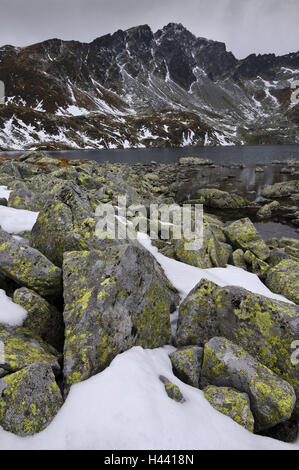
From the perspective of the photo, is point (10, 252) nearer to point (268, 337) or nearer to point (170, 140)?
point (268, 337)

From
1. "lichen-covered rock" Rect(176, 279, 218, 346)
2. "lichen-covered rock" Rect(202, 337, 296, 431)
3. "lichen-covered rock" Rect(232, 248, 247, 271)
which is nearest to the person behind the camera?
"lichen-covered rock" Rect(202, 337, 296, 431)

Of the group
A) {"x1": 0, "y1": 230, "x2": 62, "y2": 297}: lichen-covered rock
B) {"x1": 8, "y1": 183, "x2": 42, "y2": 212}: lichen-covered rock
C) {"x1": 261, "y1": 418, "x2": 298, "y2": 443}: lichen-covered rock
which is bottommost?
{"x1": 261, "y1": 418, "x2": 298, "y2": 443}: lichen-covered rock

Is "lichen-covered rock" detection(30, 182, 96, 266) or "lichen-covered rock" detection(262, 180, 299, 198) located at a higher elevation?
"lichen-covered rock" detection(262, 180, 299, 198)

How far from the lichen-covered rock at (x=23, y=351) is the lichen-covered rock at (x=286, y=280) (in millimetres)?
9350

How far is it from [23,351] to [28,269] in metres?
2.41

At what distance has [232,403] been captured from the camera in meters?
4.91

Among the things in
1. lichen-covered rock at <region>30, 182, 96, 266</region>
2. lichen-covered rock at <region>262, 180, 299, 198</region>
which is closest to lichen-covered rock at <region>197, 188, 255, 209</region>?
lichen-covered rock at <region>262, 180, 299, 198</region>

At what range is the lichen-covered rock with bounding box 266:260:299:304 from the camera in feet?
34.2

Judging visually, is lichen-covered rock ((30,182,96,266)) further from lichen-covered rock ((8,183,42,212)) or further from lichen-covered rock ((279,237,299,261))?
lichen-covered rock ((279,237,299,261))

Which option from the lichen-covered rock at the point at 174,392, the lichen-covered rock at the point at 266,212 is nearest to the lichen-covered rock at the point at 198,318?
the lichen-covered rock at the point at 174,392

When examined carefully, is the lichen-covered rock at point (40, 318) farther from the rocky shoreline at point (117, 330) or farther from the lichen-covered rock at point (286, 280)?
the lichen-covered rock at point (286, 280)

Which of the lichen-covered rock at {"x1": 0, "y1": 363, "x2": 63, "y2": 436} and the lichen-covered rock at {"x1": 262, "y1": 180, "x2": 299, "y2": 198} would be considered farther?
the lichen-covered rock at {"x1": 262, "y1": 180, "x2": 299, "y2": 198}

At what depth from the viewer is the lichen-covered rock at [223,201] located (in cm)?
3447

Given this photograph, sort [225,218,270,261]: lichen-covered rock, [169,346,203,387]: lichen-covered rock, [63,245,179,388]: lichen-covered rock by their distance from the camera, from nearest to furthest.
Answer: [63,245,179,388]: lichen-covered rock, [169,346,203,387]: lichen-covered rock, [225,218,270,261]: lichen-covered rock
